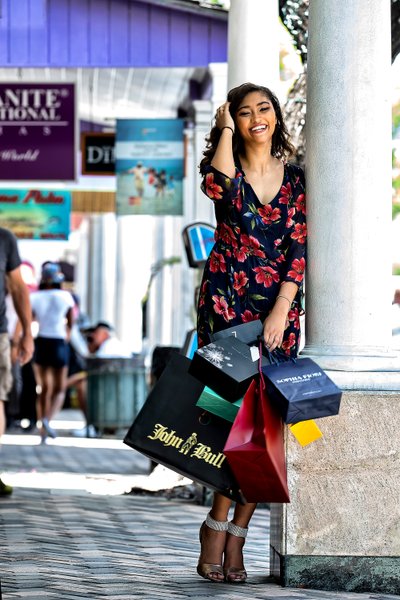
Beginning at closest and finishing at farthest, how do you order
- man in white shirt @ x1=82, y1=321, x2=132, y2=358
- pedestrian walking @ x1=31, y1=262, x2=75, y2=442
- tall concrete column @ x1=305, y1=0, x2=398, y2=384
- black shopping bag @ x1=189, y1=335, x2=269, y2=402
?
black shopping bag @ x1=189, y1=335, x2=269, y2=402, tall concrete column @ x1=305, y1=0, x2=398, y2=384, pedestrian walking @ x1=31, y1=262, x2=75, y2=442, man in white shirt @ x1=82, y1=321, x2=132, y2=358

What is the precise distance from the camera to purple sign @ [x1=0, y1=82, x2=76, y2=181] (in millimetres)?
15125

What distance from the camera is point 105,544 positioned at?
20.5ft

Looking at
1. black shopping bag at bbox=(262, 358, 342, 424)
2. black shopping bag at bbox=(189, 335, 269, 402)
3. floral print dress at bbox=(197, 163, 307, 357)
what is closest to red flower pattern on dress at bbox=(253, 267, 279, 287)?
floral print dress at bbox=(197, 163, 307, 357)

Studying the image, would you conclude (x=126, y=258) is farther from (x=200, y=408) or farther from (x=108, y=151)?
(x=200, y=408)

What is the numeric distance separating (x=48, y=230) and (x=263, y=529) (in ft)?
41.0

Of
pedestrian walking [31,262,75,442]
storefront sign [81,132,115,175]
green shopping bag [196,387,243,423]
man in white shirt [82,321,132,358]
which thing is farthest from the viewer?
storefront sign [81,132,115,175]

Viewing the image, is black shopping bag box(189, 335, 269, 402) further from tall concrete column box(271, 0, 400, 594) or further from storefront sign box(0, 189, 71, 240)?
storefront sign box(0, 189, 71, 240)

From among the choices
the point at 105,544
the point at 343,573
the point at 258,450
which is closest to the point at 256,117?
the point at 258,450

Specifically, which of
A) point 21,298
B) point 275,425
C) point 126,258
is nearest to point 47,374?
point 21,298

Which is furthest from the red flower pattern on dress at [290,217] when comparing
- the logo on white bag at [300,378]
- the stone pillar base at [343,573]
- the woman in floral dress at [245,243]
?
the stone pillar base at [343,573]

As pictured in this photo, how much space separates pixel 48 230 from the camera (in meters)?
19.4

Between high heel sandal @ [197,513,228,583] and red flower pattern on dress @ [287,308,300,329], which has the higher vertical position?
red flower pattern on dress @ [287,308,300,329]

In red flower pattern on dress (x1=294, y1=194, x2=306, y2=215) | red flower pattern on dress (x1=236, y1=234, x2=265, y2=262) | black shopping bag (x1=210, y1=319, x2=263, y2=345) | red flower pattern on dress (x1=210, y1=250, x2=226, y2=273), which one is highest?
red flower pattern on dress (x1=294, y1=194, x2=306, y2=215)

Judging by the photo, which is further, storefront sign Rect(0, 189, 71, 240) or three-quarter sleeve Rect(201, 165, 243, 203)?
storefront sign Rect(0, 189, 71, 240)
